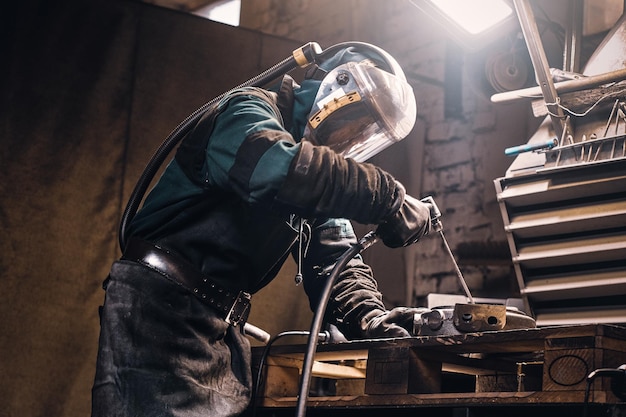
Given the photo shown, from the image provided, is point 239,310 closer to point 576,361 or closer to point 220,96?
point 220,96

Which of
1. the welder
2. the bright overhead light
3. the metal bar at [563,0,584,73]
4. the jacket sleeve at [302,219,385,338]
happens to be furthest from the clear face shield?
the metal bar at [563,0,584,73]

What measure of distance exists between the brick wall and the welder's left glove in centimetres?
180

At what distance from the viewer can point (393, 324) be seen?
245 cm

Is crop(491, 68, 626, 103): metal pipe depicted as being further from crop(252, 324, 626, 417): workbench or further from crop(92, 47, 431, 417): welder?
crop(252, 324, 626, 417): workbench

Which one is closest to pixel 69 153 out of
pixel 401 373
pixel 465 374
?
pixel 465 374

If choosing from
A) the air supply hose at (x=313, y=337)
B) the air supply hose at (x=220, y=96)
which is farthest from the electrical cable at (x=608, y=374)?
the air supply hose at (x=220, y=96)

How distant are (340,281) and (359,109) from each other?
62 cm

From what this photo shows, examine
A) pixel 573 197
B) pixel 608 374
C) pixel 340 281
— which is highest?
pixel 573 197

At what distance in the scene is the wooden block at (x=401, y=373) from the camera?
208 cm

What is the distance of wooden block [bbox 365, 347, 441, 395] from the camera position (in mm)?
2078

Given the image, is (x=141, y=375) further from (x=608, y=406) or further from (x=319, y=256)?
(x=608, y=406)

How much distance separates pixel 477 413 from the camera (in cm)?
193

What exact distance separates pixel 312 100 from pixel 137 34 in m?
2.05

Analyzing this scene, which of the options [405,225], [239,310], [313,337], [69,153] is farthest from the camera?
[69,153]
